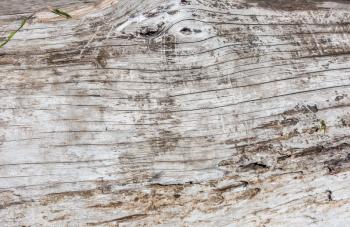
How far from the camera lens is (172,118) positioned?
206 centimetres

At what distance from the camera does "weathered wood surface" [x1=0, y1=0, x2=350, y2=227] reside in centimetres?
194

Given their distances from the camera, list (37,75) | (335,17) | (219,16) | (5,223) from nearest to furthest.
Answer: (5,223)
(37,75)
(219,16)
(335,17)

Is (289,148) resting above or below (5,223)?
above

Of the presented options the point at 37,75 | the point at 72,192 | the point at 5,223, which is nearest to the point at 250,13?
the point at 37,75

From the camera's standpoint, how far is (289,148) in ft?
6.93

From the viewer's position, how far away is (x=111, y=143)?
1.98 meters

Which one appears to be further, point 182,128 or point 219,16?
point 219,16

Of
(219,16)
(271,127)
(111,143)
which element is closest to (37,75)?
(111,143)

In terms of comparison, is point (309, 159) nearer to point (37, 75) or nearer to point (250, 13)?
point (250, 13)

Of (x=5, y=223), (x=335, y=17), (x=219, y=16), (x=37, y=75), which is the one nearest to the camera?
(x=5, y=223)

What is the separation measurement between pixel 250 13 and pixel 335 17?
505 mm

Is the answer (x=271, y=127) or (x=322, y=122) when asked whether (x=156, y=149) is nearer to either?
(x=271, y=127)

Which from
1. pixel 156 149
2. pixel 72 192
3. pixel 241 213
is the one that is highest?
pixel 156 149

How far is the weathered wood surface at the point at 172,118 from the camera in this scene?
194 centimetres
